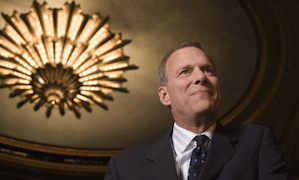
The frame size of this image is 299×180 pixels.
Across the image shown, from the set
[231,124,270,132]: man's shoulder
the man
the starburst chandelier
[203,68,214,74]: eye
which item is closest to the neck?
the man

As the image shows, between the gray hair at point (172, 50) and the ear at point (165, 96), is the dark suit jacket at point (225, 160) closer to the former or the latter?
the ear at point (165, 96)

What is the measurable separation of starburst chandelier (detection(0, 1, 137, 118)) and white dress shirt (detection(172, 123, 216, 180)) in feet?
9.60

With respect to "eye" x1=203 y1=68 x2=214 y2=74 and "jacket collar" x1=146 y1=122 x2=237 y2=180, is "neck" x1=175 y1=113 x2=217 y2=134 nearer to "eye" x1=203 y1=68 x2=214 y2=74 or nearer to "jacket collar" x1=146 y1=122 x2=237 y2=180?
"jacket collar" x1=146 y1=122 x2=237 y2=180

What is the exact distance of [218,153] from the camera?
1.21 m

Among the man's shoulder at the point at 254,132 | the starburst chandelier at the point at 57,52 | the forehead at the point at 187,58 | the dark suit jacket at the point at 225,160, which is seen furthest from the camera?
the starburst chandelier at the point at 57,52

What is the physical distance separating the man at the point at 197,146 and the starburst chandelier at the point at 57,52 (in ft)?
9.29

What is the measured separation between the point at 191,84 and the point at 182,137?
0.27m

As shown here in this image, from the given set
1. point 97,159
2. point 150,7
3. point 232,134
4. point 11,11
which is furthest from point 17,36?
point 97,159

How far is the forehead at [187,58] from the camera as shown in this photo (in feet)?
4.65

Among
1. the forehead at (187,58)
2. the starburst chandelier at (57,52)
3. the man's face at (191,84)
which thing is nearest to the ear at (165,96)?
the man's face at (191,84)

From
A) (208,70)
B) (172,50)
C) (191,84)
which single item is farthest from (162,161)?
(172,50)

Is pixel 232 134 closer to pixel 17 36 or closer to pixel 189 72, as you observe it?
pixel 189 72

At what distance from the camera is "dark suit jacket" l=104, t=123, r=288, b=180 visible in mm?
1138

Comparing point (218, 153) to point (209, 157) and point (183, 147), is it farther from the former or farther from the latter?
point (183, 147)
